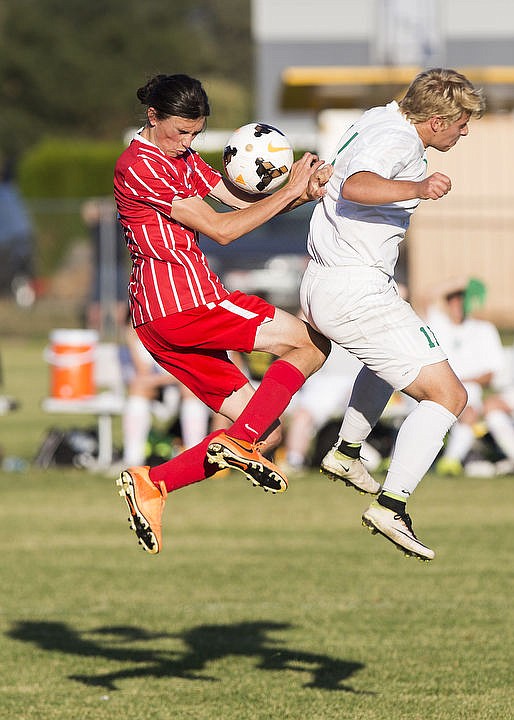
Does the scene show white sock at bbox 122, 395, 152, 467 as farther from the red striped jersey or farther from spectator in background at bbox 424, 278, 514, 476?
the red striped jersey

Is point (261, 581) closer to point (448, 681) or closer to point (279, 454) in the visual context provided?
point (448, 681)

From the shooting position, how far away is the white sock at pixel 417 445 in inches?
245

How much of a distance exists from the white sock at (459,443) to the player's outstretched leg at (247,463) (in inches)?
296

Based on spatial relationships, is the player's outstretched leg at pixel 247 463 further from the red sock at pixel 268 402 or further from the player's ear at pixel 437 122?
the player's ear at pixel 437 122

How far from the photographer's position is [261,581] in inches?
374

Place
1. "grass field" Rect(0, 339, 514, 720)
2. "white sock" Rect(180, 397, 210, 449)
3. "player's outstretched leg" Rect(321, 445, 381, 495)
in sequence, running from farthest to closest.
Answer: "white sock" Rect(180, 397, 210, 449), "grass field" Rect(0, 339, 514, 720), "player's outstretched leg" Rect(321, 445, 381, 495)

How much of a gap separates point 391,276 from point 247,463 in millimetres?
1071

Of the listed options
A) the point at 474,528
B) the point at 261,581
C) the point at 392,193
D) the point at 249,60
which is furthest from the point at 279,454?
the point at 249,60

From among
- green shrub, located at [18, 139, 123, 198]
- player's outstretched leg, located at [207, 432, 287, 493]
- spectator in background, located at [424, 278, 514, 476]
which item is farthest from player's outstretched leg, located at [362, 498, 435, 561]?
green shrub, located at [18, 139, 123, 198]

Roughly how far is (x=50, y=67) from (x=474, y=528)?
48.0 metres

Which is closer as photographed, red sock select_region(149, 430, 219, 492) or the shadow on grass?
red sock select_region(149, 430, 219, 492)

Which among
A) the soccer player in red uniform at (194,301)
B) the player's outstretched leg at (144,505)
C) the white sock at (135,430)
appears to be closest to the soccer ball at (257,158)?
the soccer player in red uniform at (194,301)

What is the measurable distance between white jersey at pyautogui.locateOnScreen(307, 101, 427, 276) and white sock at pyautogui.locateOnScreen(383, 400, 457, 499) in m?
0.63

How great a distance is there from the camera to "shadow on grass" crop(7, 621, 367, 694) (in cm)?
735
